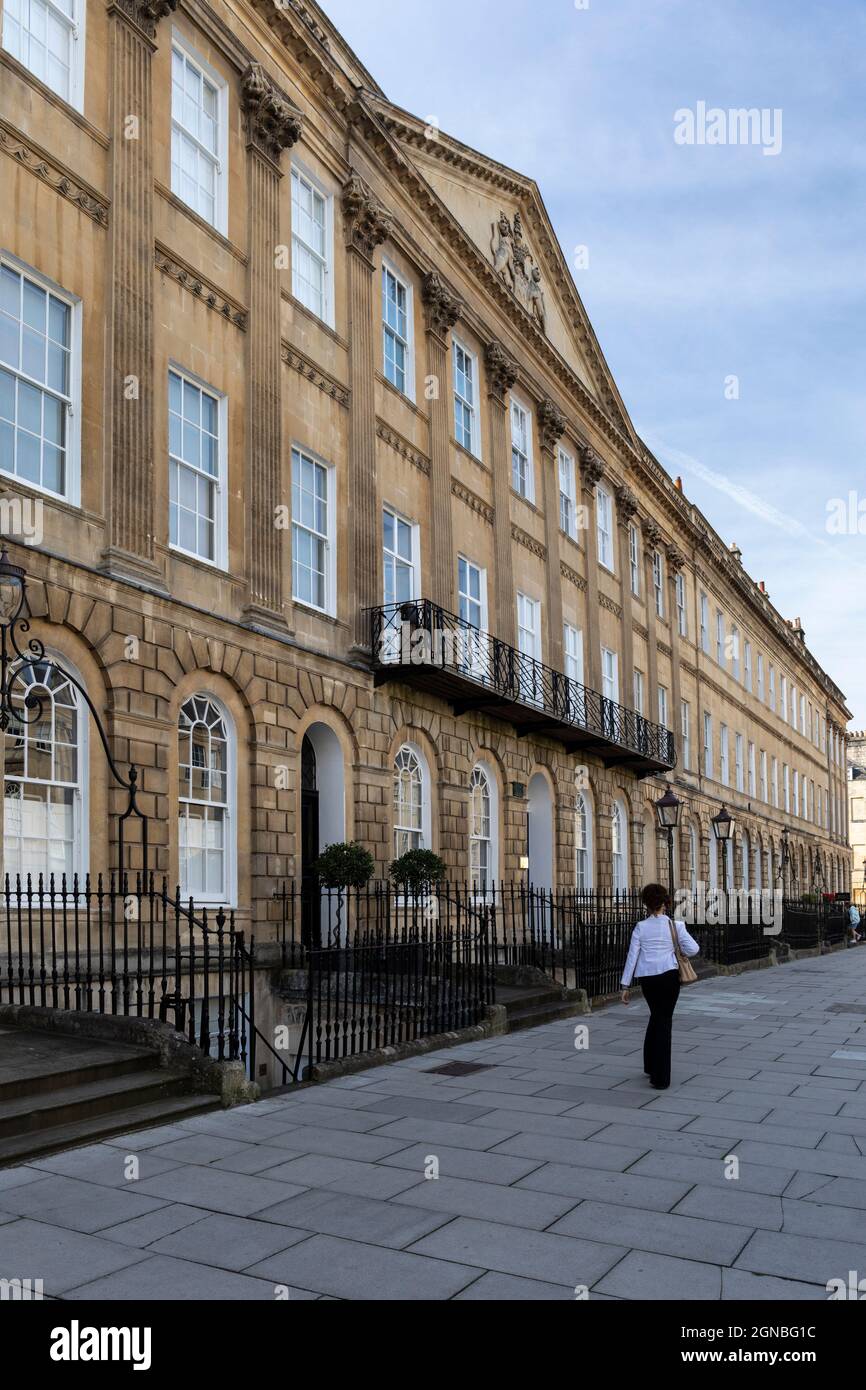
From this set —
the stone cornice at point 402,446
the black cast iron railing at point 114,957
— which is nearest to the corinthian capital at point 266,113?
the stone cornice at point 402,446

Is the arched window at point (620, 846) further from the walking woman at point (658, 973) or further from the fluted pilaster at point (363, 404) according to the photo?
the walking woman at point (658, 973)

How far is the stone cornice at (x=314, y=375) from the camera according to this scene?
681 inches

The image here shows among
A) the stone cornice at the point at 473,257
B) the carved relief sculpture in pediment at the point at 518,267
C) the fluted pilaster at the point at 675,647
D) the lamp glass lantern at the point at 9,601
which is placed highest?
the carved relief sculpture in pediment at the point at 518,267

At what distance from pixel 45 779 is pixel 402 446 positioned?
1078cm

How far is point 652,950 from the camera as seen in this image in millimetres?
10000

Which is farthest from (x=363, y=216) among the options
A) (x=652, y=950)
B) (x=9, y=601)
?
(x=652, y=950)

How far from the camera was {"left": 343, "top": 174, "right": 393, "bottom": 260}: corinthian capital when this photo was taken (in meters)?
19.2

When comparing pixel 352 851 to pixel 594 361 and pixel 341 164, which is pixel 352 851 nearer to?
pixel 341 164

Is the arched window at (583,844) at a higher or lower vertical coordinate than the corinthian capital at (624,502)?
lower

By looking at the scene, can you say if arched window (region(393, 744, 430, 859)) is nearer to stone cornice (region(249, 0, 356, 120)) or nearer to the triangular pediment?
stone cornice (region(249, 0, 356, 120))

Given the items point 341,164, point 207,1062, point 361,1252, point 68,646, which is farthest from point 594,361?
point 361,1252

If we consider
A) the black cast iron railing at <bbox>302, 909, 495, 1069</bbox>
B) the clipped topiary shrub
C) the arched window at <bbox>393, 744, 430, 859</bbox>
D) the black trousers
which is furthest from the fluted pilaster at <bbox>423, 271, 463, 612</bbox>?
the black trousers

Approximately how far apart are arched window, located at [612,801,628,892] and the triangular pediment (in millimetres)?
10570

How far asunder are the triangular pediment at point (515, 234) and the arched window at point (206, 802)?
1132 cm
